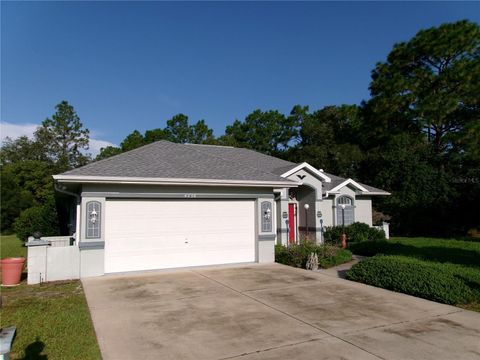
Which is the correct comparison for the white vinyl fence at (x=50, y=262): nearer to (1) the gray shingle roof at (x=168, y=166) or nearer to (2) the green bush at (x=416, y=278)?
(1) the gray shingle roof at (x=168, y=166)

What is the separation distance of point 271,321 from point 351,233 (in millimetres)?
13123

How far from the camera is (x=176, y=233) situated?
476 inches

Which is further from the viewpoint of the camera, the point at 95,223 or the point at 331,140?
the point at 331,140

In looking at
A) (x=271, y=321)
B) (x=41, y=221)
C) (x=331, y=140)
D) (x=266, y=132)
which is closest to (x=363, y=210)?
(x=271, y=321)

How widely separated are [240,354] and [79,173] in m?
7.57

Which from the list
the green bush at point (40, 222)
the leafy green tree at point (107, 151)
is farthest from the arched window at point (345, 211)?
the leafy green tree at point (107, 151)

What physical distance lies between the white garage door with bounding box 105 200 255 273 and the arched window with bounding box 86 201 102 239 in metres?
0.29

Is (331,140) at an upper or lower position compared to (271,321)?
upper

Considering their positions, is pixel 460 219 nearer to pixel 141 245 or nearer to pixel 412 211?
pixel 412 211

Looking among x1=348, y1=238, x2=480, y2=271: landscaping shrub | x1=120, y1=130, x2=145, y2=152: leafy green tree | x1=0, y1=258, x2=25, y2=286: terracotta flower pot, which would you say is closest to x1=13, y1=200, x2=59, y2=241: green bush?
x1=0, y1=258, x2=25, y2=286: terracotta flower pot

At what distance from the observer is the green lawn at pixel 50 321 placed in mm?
5368

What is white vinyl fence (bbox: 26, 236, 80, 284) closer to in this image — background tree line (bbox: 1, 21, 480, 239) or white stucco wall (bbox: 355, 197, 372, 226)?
background tree line (bbox: 1, 21, 480, 239)

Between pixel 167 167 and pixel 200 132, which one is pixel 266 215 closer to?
pixel 167 167

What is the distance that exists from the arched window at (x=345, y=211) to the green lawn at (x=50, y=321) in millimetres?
13933
